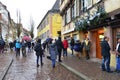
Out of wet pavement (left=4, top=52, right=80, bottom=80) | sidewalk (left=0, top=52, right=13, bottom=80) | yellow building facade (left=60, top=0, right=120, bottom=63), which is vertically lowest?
wet pavement (left=4, top=52, right=80, bottom=80)

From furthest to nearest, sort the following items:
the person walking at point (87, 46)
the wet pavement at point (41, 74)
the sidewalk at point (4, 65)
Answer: the person walking at point (87, 46)
the sidewalk at point (4, 65)
the wet pavement at point (41, 74)

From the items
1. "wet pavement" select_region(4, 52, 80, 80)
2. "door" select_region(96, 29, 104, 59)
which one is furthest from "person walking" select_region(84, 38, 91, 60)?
"wet pavement" select_region(4, 52, 80, 80)

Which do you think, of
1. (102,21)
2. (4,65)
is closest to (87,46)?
(102,21)

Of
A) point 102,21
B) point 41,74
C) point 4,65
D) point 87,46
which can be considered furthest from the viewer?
point 87,46

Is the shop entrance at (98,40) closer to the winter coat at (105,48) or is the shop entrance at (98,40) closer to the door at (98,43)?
the door at (98,43)

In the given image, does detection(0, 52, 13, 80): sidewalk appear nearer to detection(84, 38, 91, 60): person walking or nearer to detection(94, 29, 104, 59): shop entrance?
detection(84, 38, 91, 60): person walking

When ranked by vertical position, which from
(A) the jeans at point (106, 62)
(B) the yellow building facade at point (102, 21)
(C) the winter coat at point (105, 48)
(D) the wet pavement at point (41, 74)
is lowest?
(D) the wet pavement at point (41, 74)

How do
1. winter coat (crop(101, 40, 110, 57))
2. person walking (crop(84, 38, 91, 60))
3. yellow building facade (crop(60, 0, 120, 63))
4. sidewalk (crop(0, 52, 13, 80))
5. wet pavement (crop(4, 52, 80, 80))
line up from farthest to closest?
1. person walking (crop(84, 38, 91, 60))
2. yellow building facade (crop(60, 0, 120, 63))
3. sidewalk (crop(0, 52, 13, 80))
4. winter coat (crop(101, 40, 110, 57))
5. wet pavement (crop(4, 52, 80, 80))

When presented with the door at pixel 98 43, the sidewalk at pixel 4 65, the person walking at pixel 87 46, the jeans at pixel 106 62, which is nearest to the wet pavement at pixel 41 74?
the sidewalk at pixel 4 65

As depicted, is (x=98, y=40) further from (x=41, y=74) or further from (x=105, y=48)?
(x=41, y=74)

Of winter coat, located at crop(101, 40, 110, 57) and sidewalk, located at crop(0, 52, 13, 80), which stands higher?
winter coat, located at crop(101, 40, 110, 57)

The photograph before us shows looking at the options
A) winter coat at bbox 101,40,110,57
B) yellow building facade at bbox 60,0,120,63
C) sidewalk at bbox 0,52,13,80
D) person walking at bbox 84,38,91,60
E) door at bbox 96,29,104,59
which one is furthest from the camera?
person walking at bbox 84,38,91,60

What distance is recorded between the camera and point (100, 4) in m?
19.5

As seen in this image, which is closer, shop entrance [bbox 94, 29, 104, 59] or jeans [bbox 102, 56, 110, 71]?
jeans [bbox 102, 56, 110, 71]
